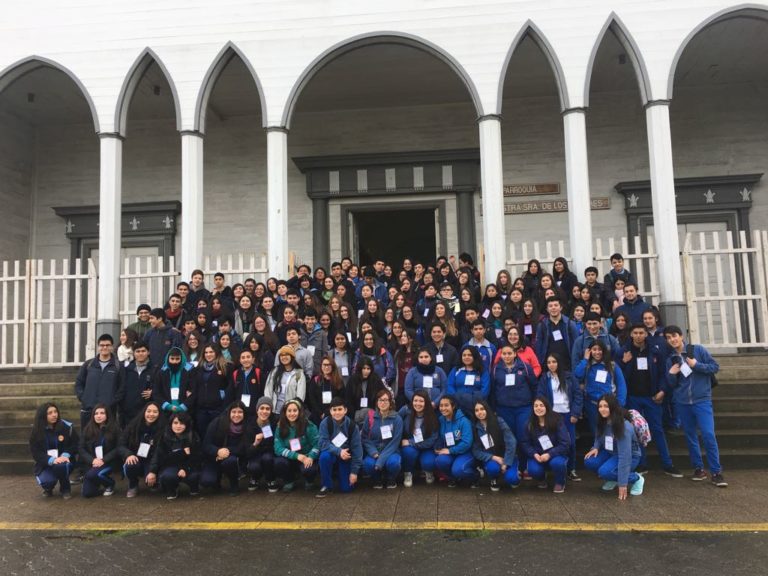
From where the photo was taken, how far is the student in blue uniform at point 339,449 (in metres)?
5.50

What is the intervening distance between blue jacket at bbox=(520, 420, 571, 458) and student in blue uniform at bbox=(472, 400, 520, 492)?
5.3 inches

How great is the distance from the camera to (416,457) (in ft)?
18.6

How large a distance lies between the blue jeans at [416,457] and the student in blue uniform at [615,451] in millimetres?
1418

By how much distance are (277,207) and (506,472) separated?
531cm

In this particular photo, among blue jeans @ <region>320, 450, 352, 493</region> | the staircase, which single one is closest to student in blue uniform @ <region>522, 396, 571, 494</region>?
the staircase

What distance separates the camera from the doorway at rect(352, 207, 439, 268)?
16406 mm

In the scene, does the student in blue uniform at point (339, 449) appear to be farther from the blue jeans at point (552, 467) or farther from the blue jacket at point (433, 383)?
the blue jeans at point (552, 467)

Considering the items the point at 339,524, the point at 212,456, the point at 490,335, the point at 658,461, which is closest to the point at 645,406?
the point at 658,461

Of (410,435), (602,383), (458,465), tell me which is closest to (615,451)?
(602,383)

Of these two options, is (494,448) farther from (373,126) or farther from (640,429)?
(373,126)

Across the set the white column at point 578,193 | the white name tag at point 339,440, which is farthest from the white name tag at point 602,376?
the white column at point 578,193

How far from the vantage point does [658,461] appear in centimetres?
617

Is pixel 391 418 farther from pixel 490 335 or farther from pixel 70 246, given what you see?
pixel 70 246

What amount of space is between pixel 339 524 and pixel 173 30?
25.8 feet
